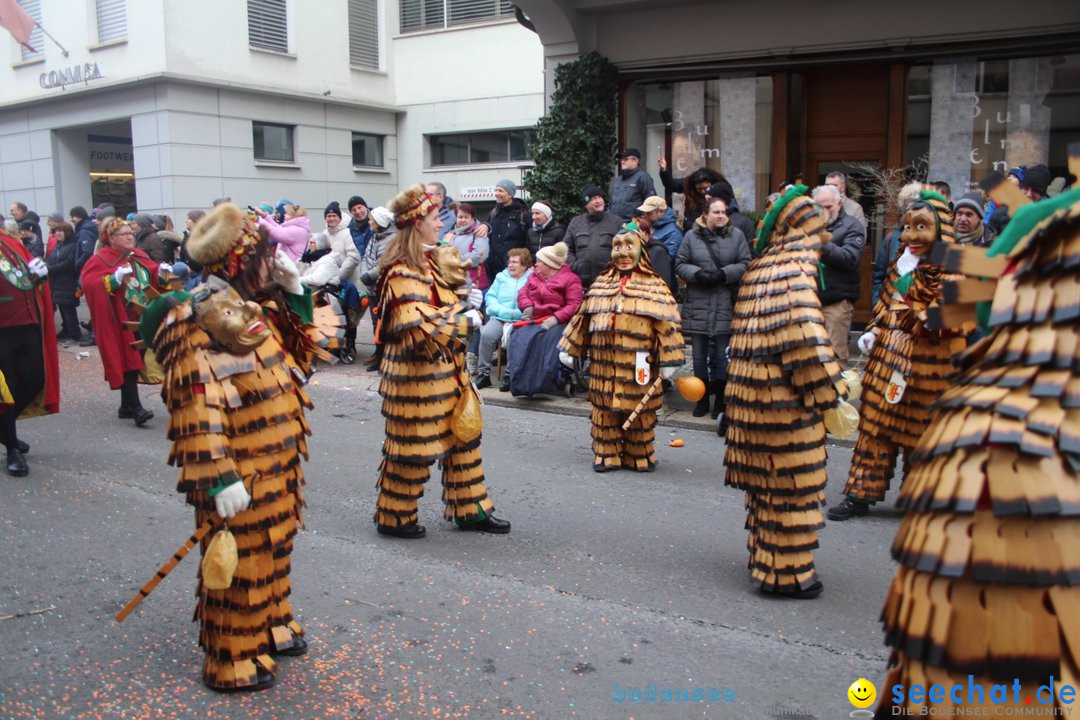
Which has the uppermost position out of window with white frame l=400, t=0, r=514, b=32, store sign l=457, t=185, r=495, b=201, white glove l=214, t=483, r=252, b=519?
window with white frame l=400, t=0, r=514, b=32

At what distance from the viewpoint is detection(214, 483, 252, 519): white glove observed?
3355mm

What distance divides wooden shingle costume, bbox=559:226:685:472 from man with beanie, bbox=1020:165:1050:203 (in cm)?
306

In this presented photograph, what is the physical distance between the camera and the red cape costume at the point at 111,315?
8.76 metres

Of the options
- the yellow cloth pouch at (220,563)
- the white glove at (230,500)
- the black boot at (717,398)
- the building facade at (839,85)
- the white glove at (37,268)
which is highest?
the building facade at (839,85)

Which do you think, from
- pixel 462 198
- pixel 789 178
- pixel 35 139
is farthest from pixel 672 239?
pixel 35 139

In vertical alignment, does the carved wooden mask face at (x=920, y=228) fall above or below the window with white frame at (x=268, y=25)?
below

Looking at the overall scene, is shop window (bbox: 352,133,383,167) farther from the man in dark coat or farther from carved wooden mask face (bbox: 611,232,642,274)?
carved wooden mask face (bbox: 611,232,642,274)

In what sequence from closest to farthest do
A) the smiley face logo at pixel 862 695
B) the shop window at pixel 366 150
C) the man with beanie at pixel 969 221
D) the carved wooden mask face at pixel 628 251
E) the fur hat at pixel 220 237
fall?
the smiley face logo at pixel 862 695
the fur hat at pixel 220 237
the man with beanie at pixel 969 221
the carved wooden mask face at pixel 628 251
the shop window at pixel 366 150

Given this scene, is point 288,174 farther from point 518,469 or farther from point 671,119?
point 518,469

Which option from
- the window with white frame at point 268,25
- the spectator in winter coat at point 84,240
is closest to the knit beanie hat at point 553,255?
the spectator in winter coat at point 84,240

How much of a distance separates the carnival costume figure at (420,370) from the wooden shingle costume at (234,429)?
1403 mm

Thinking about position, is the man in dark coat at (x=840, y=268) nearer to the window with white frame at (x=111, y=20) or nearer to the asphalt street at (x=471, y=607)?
the asphalt street at (x=471, y=607)

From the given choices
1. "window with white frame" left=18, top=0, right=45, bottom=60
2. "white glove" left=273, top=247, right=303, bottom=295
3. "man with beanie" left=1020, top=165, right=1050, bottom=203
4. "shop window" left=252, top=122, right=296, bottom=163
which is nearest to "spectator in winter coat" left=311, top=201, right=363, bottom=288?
"man with beanie" left=1020, top=165, right=1050, bottom=203

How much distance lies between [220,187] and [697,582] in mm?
16170
